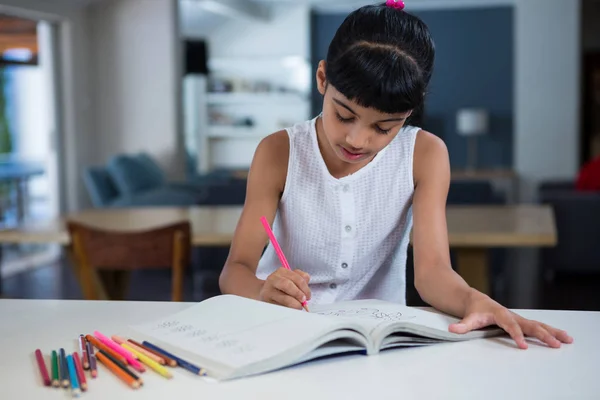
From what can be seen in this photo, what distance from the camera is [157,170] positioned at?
23.9ft

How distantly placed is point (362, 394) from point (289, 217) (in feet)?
2.38

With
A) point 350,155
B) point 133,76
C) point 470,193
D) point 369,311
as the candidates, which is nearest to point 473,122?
point 133,76

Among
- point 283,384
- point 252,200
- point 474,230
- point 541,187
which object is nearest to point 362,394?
point 283,384

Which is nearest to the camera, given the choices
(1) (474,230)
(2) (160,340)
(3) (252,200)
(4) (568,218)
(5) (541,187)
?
(2) (160,340)

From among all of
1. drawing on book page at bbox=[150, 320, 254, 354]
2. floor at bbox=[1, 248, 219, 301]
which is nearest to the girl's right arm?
drawing on book page at bbox=[150, 320, 254, 354]

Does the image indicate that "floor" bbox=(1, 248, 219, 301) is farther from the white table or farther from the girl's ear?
the white table

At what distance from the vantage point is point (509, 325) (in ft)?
3.54

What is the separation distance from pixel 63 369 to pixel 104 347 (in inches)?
3.3

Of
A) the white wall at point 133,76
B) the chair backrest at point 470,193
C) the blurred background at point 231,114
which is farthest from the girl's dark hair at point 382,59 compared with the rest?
the white wall at point 133,76

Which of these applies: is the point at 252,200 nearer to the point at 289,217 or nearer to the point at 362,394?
Answer: the point at 289,217

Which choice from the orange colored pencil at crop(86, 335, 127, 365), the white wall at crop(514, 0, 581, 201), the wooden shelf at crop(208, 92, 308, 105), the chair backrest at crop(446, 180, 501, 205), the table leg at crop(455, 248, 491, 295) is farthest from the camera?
the wooden shelf at crop(208, 92, 308, 105)

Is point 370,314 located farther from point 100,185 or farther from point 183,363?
point 100,185

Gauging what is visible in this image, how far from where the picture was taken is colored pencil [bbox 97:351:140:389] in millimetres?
912

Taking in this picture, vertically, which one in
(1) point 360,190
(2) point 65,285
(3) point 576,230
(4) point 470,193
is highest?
(1) point 360,190
